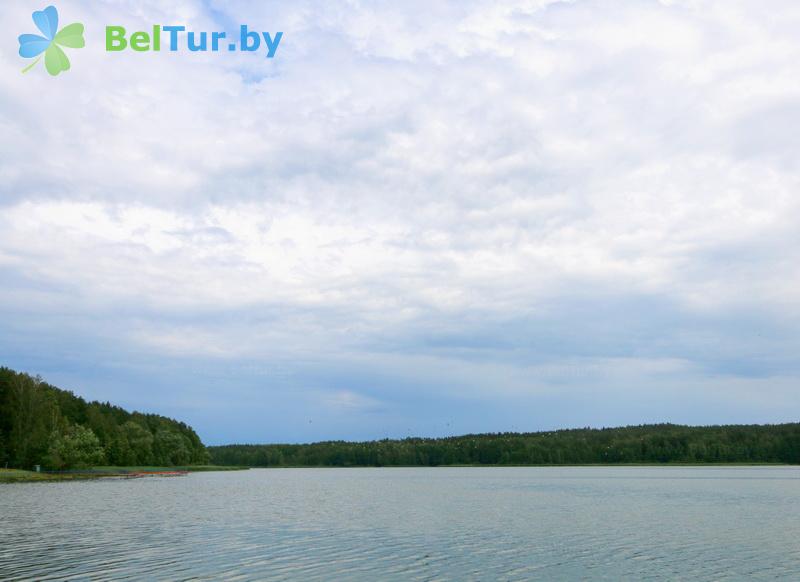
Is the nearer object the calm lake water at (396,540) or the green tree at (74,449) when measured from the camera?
the calm lake water at (396,540)

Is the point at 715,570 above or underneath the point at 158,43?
underneath

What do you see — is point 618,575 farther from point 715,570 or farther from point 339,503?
point 339,503

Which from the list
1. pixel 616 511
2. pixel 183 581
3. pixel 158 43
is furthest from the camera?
pixel 616 511

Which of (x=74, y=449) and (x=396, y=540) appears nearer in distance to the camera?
(x=396, y=540)

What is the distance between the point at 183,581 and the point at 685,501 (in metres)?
81.1

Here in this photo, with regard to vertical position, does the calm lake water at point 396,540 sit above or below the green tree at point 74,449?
below

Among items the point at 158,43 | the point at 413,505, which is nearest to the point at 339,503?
the point at 413,505

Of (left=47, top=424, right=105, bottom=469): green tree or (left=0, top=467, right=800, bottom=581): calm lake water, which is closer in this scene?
(left=0, top=467, right=800, bottom=581): calm lake water

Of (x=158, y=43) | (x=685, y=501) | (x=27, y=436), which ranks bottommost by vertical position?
(x=685, y=501)

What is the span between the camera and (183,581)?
122ft

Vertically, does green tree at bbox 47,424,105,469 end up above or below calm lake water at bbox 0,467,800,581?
above

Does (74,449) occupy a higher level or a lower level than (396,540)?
higher

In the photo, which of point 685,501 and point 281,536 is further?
point 685,501

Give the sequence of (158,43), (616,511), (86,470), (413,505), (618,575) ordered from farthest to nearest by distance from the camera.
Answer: (86,470) < (413,505) < (616,511) < (158,43) < (618,575)
